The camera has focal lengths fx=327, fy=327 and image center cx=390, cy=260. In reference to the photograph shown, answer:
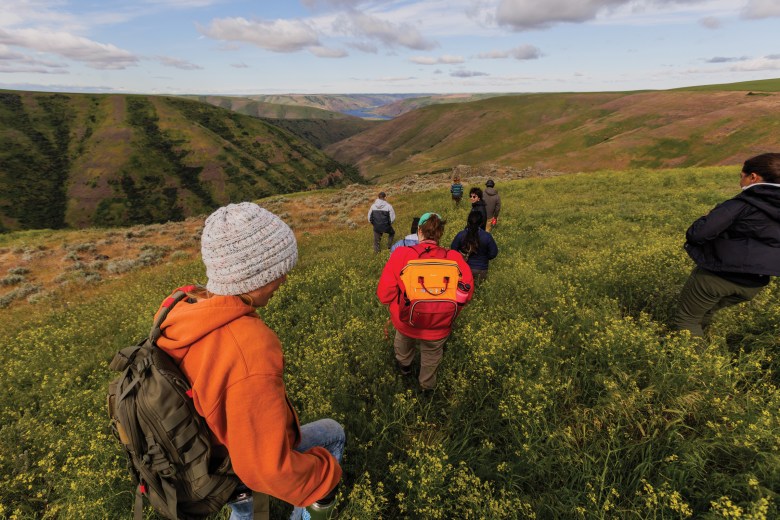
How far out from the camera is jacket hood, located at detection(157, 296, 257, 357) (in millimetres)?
1682

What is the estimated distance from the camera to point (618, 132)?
3740 inches

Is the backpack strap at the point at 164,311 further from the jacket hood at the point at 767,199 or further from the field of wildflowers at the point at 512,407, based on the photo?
the jacket hood at the point at 767,199

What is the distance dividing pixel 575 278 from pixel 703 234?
3043 mm

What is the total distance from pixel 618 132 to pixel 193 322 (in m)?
121

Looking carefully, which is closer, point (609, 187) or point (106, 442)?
point (106, 442)

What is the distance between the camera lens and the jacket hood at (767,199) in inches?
142

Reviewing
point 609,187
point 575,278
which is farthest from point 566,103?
point 575,278

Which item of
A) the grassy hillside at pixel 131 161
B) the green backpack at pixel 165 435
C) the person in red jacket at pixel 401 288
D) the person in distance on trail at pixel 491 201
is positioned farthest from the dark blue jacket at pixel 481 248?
the grassy hillside at pixel 131 161

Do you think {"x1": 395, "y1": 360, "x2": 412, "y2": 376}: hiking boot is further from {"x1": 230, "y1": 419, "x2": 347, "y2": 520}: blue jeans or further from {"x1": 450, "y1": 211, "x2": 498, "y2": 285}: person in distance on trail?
{"x1": 450, "y1": 211, "x2": 498, "y2": 285}: person in distance on trail

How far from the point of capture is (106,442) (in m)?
3.66

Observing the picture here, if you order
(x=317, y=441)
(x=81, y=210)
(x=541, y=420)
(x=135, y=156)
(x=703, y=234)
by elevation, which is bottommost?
(x=81, y=210)

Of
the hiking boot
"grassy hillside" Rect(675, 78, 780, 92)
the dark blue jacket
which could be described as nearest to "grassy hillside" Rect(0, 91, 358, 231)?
the dark blue jacket

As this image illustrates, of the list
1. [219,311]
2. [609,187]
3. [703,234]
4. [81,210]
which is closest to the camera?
[219,311]

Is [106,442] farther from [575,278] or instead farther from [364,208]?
[364,208]
